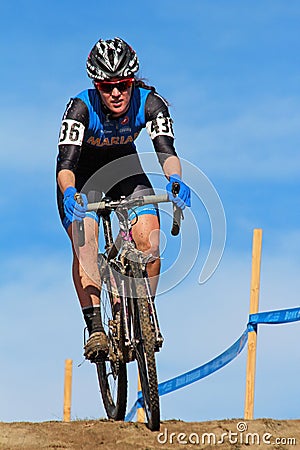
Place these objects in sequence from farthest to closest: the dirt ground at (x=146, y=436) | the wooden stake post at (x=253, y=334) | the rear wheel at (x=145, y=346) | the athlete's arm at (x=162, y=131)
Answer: the wooden stake post at (x=253, y=334), the athlete's arm at (x=162, y=131), the dirt ground at (x=146, y=436), the rear wheel at (x=145, y=346)

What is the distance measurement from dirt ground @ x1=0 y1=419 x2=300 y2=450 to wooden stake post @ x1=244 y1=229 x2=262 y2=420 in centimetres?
272

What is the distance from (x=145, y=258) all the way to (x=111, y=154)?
A: 152 centimetres

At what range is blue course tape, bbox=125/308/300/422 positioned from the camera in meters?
10.7

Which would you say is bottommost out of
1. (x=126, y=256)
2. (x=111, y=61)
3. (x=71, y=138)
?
(x=126, y=256)

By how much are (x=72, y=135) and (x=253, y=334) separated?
4717 millimetres

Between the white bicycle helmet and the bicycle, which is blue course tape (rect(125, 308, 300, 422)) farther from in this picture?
the white bicycle helmet

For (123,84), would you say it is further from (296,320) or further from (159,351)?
(296,320)

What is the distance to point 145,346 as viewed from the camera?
21.4 feet

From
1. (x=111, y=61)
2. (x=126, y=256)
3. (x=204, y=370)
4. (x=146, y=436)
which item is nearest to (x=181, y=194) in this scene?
(x=126, y=256)

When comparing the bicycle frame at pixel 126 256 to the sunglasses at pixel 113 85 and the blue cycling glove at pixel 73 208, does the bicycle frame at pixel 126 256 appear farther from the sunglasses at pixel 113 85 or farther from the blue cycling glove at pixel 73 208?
the sunglasses at pixel 113 85

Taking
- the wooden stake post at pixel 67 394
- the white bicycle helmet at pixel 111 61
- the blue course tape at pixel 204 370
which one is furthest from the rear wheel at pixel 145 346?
the wooden stake post at pixel 67 394

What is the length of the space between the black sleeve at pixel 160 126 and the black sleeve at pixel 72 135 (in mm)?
605

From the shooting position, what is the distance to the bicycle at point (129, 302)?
6570 millimetres

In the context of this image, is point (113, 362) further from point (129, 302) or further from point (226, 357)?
point (226, 357)
